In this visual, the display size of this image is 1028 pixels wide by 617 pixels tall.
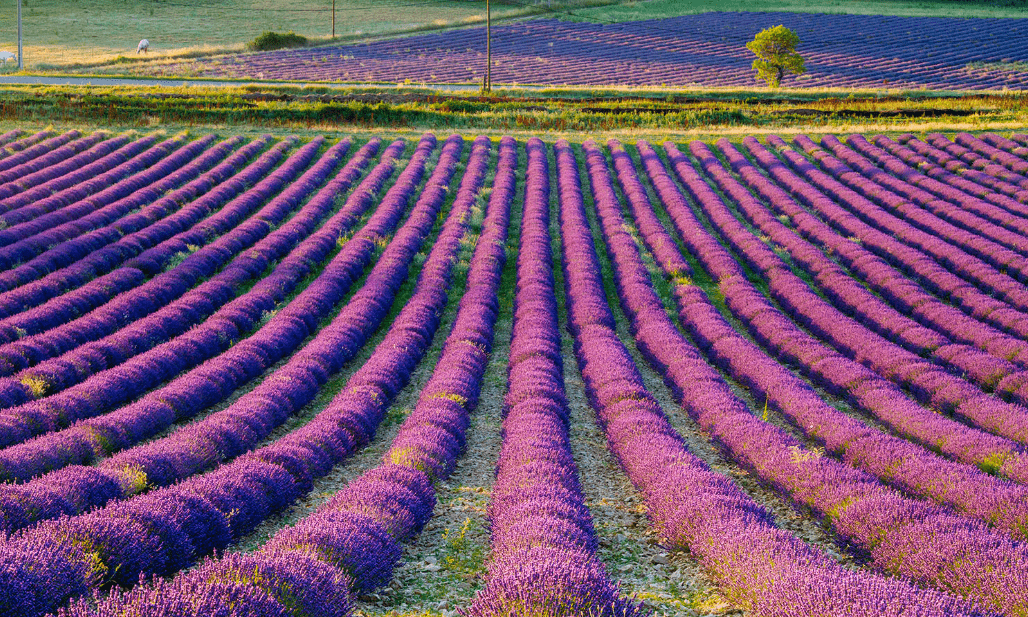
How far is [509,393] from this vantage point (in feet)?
34.1

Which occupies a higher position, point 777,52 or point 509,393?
point 777,52

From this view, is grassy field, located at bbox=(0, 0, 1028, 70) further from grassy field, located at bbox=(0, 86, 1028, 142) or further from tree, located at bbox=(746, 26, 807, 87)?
tree, located at bbox=(746, 26, 807, 87)

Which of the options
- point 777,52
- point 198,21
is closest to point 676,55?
point 777,52

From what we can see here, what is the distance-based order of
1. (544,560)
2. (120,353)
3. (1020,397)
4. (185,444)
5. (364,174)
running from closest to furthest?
(544,560), (185,444), (1020,397), (120,353), (364,174)

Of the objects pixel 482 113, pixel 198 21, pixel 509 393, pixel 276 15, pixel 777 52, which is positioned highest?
pixel 276 15

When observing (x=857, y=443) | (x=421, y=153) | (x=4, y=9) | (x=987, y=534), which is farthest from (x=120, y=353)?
(x=4, y=9)

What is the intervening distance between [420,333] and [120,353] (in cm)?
479

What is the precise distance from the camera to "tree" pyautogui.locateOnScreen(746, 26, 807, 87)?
1964 inches

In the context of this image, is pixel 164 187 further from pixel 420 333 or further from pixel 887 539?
pixel 887 539

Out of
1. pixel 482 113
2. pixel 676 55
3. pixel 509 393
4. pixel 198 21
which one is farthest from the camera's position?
pixel 198 21

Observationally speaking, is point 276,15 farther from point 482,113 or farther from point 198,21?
point 482,113

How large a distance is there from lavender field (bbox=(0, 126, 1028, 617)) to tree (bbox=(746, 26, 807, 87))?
27150 mm

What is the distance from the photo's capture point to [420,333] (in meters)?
13.3

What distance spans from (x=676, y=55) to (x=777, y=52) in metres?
13.8
